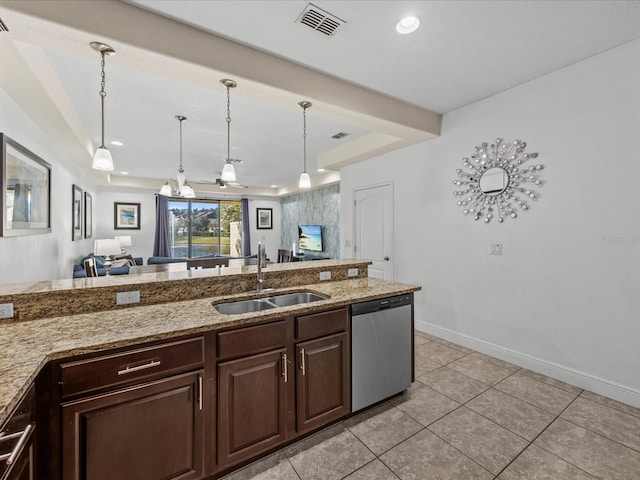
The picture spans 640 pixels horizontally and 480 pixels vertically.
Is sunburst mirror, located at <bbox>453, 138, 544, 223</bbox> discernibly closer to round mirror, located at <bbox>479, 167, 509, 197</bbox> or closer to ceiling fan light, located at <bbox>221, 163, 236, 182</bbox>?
round mirror, located at <bbox>479, 167, 509, 197</bbox>

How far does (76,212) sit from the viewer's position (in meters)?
4.61

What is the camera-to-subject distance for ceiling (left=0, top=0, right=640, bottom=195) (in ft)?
5.72

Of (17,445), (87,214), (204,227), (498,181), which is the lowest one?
(17,445)

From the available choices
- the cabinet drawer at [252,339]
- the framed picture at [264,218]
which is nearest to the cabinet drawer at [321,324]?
the cabinet drawer at [252,339]

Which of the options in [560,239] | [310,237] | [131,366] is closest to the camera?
[131,366]

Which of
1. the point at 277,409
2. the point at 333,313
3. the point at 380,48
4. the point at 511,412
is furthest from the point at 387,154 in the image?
the point at 277,409

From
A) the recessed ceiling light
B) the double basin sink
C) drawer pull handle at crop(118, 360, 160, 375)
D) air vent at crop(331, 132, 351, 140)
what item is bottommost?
drawer pull handle at crop(118, 360, 160, 375)

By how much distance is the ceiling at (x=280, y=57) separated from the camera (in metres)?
1.74

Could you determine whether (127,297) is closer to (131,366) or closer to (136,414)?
(131,366)

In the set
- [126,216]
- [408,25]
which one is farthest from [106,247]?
[408,25]

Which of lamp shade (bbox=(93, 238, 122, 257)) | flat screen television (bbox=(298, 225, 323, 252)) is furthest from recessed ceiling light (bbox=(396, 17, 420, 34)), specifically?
lamp shade (bbox=(93, 238, 122, 257))

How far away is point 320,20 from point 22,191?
114 inches

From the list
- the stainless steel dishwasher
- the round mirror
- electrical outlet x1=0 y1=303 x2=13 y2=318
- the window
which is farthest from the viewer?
the window

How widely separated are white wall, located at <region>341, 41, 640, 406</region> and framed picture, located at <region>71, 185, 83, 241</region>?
5.23 m
